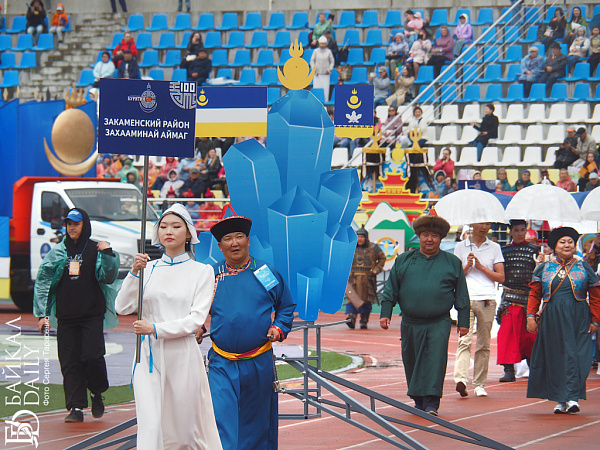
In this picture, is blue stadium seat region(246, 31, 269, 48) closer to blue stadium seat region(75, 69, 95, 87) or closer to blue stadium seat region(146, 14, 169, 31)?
blue stadium seat region(146, 14, 169, 31)

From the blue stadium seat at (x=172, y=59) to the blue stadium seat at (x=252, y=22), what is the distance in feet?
6.71

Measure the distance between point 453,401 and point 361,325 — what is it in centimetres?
814

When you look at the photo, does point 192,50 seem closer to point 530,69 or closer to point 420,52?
point 420,52

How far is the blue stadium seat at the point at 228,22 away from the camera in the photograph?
31680 mm

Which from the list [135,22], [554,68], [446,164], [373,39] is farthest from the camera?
[135,22]

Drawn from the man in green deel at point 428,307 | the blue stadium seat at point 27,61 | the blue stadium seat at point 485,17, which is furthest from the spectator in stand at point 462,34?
the man in green deel at point 428,307

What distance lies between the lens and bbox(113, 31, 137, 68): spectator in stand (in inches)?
1169

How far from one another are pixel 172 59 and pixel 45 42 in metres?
4.49

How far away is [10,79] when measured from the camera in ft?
105

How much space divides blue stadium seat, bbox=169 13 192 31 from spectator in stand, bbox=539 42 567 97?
11.1 meters

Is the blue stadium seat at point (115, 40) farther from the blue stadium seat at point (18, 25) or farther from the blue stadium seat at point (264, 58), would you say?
the blue stadium seat at point (264, 58)

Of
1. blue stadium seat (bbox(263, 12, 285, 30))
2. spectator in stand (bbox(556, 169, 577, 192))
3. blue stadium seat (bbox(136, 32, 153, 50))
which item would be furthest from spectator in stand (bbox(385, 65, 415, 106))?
blue stadium seat (bbox(136, 32, 153, 50))

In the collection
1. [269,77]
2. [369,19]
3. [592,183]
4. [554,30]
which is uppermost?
[369,19]

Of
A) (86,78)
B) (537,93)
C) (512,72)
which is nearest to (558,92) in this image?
(537,93)
